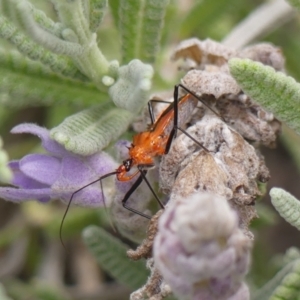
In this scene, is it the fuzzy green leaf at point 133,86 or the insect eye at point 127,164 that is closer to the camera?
the fuzzy green leaf at point 133,86

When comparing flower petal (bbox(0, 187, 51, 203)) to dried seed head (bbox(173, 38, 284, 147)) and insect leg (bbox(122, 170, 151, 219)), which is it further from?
dried seed head (bbox(173, 38, 284, 147))

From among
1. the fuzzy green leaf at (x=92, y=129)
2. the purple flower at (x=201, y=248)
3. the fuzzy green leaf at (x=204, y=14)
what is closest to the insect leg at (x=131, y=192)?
the fuzzy green leaf at (x=92, y=129)

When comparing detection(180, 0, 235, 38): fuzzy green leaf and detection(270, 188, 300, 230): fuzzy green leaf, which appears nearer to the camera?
detection(270, 188, 300, 230): fuzzy green leaf

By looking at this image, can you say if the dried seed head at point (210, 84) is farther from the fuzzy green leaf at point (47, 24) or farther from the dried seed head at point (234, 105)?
the fuzzy green leaf at point (47, 24)

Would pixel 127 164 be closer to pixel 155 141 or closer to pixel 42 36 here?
pixel 155 141

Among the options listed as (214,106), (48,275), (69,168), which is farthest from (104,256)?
(48,275)

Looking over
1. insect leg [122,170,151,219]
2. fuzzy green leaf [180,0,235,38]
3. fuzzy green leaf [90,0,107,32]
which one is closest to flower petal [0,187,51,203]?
insect leg [122,170,151,219]

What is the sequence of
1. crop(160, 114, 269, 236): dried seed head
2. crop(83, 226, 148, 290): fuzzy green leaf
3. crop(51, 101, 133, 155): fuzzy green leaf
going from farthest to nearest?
crop(83, 226, 148, 290): fuzzy green leaf → crop(51, 101, 133, 155): fuzzy green leaf → crop(160, 114, 269, 236): dried seed head
